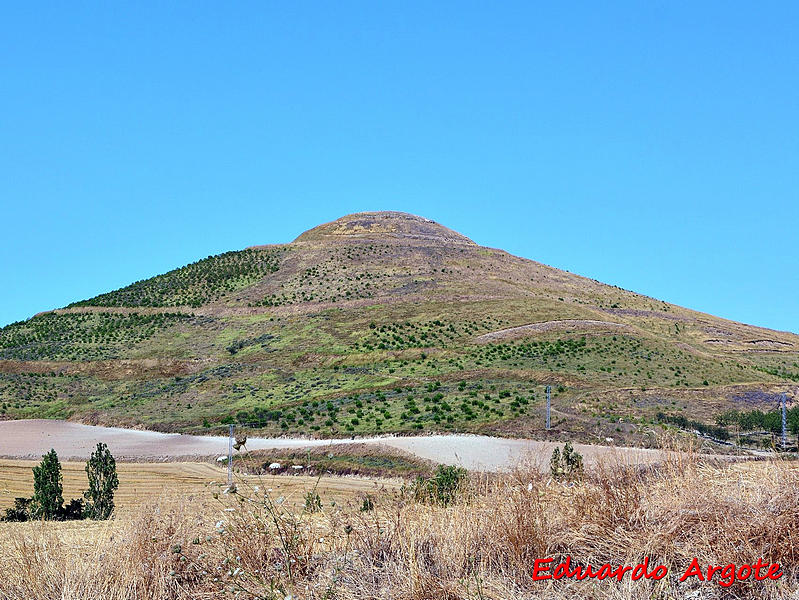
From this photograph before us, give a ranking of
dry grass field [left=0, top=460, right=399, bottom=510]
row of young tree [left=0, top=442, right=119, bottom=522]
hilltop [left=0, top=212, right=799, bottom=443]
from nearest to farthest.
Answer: row of young tree [left=0, top=442, right=119, bottom=522], dry grass field [left=0, top=460, right=399, bottom=510], hilltop [left=0, top=212, right=799, bottom=443]

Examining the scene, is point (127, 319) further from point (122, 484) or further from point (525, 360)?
point (122, 484)

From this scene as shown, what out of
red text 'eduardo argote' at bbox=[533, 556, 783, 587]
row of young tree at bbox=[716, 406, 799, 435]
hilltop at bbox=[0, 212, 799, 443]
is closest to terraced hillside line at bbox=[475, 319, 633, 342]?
hilltop at bbox=[0, 212, 799, 443]

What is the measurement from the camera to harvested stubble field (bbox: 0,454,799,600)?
18.5 feet

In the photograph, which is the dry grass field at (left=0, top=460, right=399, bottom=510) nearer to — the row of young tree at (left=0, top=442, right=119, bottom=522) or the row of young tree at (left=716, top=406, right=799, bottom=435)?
the row of young tree at (left=0, top=442, right=119, bottom=522)

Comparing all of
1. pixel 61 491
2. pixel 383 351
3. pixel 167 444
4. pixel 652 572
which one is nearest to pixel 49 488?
pixel 61 491

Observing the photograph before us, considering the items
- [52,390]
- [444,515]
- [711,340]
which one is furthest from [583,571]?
[711,340]

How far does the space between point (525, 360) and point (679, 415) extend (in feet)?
57.7

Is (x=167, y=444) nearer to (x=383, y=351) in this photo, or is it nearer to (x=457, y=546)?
(x=383, y=351)

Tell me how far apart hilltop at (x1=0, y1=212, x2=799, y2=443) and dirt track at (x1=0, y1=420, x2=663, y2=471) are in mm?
2126

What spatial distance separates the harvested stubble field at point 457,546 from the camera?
223 inches

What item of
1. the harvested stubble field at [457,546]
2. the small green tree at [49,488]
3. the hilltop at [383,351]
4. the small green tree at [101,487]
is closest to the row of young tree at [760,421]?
the hilltop at [383,351]

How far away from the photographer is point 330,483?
2203 centimetres

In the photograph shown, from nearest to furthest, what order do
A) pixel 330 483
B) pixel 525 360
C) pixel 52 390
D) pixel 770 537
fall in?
1. pixel 770 537
2. pixel 330 483
3. pixel 525 360
4. pixel 52 390

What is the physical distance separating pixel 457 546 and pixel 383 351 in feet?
173
